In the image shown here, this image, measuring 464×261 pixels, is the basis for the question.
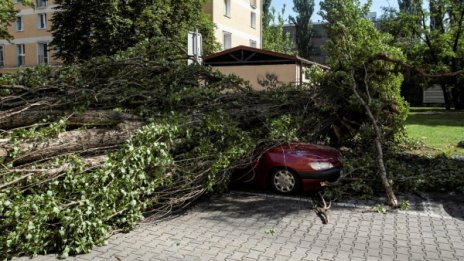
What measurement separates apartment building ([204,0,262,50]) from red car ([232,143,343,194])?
25647mm

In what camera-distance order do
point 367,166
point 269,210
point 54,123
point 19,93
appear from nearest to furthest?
1. point 54,123
2. point 269,210
3. point 19,93
4. point 367,166

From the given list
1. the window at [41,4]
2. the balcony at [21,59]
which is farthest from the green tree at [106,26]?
the balcony at [21,59]

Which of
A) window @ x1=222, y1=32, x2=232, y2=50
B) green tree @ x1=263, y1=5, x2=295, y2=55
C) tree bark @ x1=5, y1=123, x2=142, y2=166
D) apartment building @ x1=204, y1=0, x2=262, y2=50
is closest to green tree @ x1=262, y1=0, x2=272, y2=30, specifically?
green tree @ x1=263, y1=5, x2=295, y2=55

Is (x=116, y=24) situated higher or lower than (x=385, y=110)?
higher

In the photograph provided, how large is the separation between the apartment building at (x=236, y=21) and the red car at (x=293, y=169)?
25.6m

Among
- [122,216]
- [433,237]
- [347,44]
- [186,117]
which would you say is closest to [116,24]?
[347,44]

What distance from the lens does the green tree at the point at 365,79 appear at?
31.8ft

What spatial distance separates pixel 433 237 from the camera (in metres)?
5.97

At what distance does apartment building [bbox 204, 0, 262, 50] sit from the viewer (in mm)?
34219

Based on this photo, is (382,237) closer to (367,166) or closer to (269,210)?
(269,210)

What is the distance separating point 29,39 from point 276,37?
28762mm

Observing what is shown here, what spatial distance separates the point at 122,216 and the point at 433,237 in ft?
13.6

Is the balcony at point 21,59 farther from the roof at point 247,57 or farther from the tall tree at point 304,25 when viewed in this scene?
the tall tree at point 304,25

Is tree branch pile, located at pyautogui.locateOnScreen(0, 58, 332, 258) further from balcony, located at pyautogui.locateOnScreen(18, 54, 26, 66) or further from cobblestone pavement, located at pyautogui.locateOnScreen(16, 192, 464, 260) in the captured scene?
balcony, located at pyautogui.locateOnScreen(18, 54, 26, 66)
